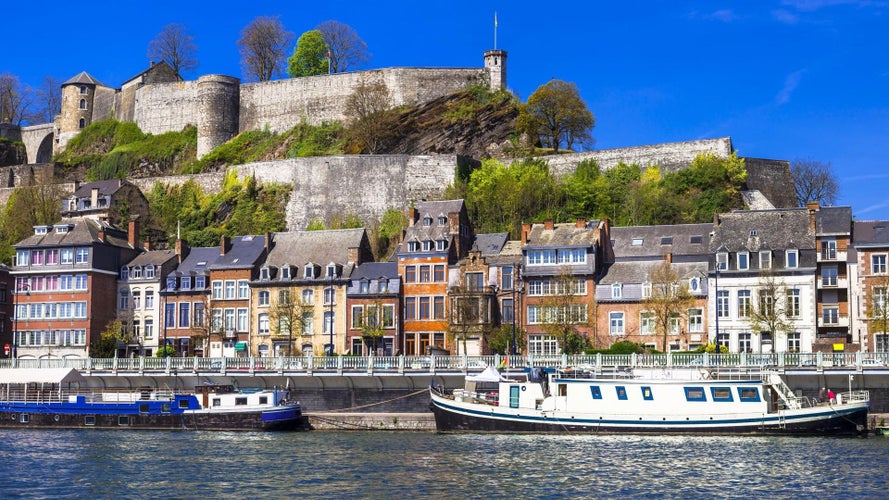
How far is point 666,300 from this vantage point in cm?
5594

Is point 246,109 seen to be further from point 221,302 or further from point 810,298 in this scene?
point 810,298

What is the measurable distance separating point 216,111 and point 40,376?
47.6 m

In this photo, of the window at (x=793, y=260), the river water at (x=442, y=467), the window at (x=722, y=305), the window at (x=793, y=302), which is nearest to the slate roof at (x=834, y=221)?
the window at (x=793, y=260)

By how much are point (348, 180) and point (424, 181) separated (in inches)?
205

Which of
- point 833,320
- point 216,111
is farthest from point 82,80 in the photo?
point 833,320

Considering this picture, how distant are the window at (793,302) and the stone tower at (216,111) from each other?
54.2m

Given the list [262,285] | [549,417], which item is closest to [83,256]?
[262,285]

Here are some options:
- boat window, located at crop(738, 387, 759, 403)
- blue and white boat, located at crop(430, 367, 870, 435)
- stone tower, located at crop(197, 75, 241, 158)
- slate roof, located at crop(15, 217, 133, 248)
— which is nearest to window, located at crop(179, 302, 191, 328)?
slate roof, located at crop(15, 217, 133, 248)

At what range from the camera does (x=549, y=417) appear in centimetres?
4466

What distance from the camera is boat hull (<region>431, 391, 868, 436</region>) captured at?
138 feet

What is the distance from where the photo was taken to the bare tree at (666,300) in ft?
184

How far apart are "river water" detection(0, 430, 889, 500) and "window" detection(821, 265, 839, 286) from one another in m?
17.6

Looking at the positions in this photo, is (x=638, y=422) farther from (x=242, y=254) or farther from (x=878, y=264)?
(x=242, y=254)

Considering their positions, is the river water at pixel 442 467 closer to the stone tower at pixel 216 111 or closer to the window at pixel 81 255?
the window at pixel 81 255
